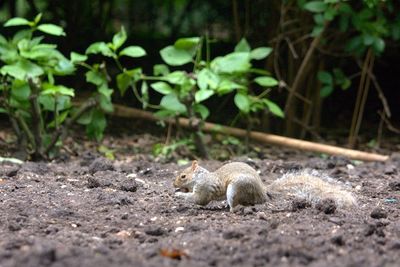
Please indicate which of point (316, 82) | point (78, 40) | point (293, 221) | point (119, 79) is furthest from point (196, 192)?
point (78, 40)

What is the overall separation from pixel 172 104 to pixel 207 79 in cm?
37

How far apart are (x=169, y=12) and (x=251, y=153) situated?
300 cm

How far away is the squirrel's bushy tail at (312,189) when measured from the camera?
152 inches

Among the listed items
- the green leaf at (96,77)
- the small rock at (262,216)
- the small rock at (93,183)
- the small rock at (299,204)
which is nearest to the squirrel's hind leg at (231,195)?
the small rock at (262,216)

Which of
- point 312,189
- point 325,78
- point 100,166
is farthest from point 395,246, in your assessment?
point 325,78

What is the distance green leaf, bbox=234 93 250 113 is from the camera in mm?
5875

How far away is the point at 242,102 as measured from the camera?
5.90 m

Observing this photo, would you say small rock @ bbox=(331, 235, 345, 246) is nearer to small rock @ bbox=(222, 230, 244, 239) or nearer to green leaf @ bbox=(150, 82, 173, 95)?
small rock @ bbox=(222, 230, 244, 239)

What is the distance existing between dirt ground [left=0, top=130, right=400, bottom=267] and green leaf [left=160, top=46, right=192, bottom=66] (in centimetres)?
101

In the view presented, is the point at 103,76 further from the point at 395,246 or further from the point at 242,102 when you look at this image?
the point at 395,246

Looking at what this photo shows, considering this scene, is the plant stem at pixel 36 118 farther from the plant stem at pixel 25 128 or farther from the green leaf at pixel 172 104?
the green leaf at pixel 172 104

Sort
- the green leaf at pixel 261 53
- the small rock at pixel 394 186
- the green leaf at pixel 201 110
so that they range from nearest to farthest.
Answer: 1. the small rock at pixel 394 186
2. the green leaf at pixel 201 110
3. the green leaf at pixel 261 53

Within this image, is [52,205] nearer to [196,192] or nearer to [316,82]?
[196,192]

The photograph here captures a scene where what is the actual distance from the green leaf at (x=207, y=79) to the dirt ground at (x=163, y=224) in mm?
802
